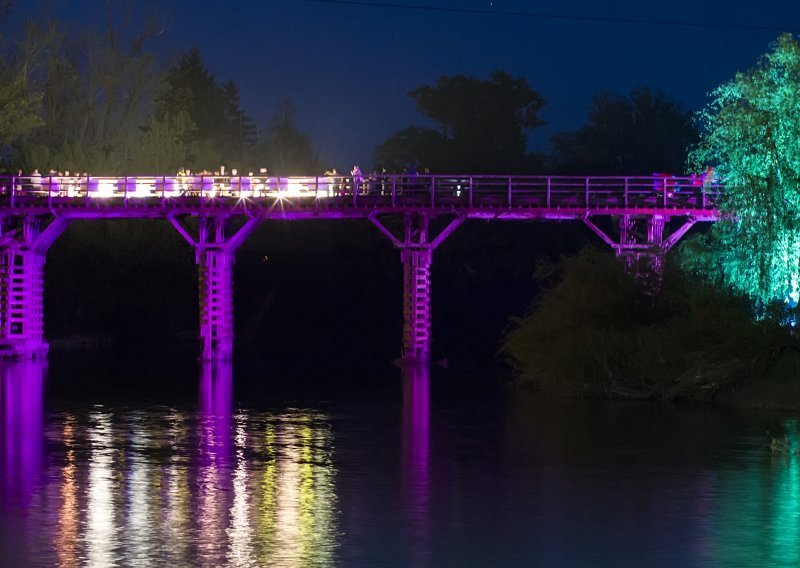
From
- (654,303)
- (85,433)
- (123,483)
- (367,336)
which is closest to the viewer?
(123,483)

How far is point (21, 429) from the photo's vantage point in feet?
102

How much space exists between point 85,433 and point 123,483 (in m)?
8.17

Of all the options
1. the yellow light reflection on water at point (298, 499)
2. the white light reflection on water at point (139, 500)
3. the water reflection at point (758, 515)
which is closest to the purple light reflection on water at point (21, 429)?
the white light reflection on water at point (139, 500)

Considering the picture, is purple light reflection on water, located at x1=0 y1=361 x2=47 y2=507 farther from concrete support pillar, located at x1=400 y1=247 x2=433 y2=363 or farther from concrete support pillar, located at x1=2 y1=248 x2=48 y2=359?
concrete support pillar, located at x1=400 y1=247 x2=433 y2=363

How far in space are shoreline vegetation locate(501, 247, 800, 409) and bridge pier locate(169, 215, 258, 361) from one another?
44.9 feet

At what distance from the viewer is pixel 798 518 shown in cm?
1977

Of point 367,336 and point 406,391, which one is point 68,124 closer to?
point 367,336

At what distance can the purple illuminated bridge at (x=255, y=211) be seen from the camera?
53.1m

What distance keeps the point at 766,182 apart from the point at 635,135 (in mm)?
84107

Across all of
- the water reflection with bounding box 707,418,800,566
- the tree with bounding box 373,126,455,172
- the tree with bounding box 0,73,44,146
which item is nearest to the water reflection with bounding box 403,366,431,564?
the water reflection with bounding box 707,418,800,566

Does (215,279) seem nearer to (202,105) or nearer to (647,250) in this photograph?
(647,250)

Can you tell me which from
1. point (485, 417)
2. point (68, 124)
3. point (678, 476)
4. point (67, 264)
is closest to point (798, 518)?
point (678, 476)

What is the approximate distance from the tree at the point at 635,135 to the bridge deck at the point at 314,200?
63.2 meters

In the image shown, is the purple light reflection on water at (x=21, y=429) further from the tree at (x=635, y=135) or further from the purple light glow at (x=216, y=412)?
the tree at (x=635, y=135)
